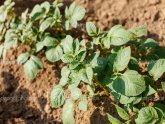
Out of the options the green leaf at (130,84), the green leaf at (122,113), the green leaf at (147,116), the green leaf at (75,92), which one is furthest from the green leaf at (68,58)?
the green leaf at (147,116)

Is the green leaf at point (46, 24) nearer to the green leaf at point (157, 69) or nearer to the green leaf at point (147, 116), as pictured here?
the green leaf at point (157, 69)

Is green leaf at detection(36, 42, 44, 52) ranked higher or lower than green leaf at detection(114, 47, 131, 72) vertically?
higher

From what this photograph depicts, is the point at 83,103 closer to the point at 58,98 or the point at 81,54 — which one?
the point at 58,98

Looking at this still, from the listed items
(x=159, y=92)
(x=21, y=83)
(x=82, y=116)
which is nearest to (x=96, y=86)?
(x=82, y=116)

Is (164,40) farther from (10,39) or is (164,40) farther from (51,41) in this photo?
(10,39)

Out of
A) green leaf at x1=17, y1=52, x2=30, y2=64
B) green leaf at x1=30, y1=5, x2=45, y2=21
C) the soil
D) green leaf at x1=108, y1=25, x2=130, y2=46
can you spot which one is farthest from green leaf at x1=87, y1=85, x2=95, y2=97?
green leaf at x1=30, y1=5, x2=45, y2=21

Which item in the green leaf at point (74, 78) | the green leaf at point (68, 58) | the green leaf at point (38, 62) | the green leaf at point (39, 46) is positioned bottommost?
the green leaf at point (74, 78)

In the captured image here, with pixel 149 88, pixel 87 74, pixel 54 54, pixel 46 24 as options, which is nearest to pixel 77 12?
pixel 46 24

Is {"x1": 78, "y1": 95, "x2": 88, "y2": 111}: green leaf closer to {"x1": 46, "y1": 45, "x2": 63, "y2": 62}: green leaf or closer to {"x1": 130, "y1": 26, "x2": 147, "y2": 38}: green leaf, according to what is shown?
{"x1": 46, "y1": 45, "x2": 63, "y2": 62}: green leaf
